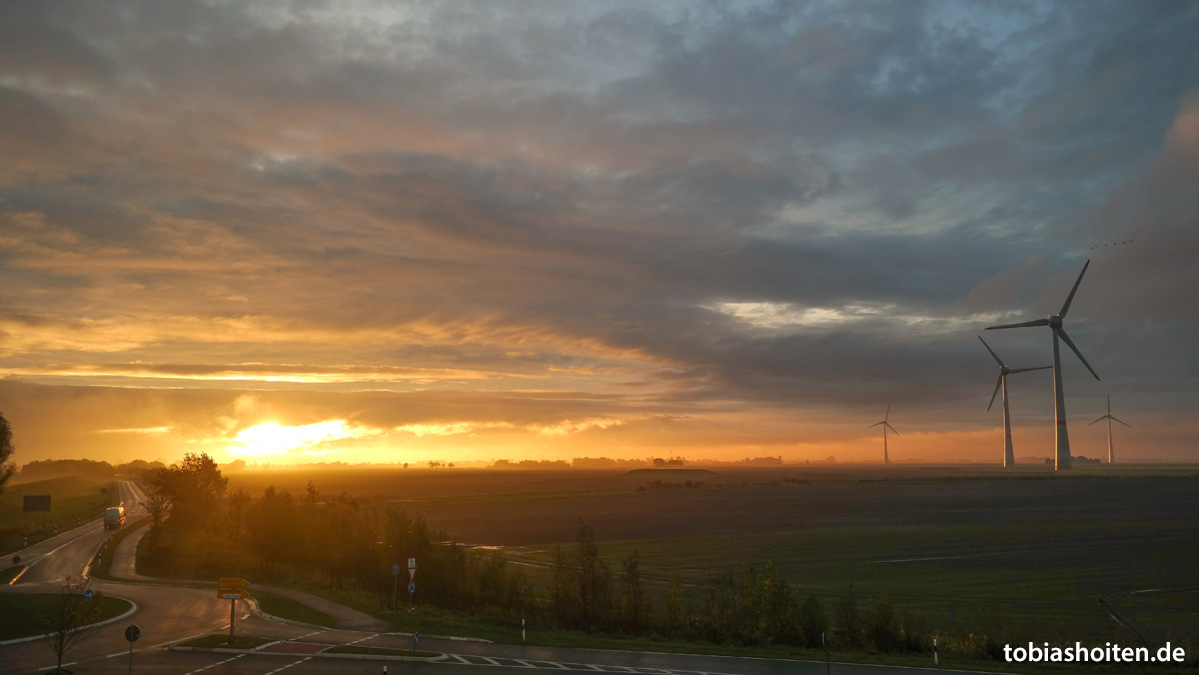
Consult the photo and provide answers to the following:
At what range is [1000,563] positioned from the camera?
8812 centimetres

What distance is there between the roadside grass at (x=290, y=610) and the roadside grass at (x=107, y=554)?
22973 millimetres

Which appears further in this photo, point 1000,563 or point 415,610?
point 1000,563

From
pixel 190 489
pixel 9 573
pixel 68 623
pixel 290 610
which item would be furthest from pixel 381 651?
pixel 190 489

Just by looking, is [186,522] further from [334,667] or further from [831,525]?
[831,525]

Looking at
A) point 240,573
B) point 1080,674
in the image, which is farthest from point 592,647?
point 240,573

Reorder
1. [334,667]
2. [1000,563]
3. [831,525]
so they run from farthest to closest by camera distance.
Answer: [831,525] < [1000,563] < [334,667]

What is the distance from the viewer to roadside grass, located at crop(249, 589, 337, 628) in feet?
168

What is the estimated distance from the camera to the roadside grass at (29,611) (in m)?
45.7

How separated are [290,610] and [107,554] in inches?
2111

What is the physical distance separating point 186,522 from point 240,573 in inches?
1562

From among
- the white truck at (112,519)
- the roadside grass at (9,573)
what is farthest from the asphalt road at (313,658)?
the white truck at (112,519)

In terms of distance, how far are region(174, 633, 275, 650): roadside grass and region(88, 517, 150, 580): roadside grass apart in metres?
37.6

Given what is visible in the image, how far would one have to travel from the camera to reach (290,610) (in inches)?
2180

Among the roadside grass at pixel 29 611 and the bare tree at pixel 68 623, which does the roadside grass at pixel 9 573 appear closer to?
the roadside grass at pixel 29 611
